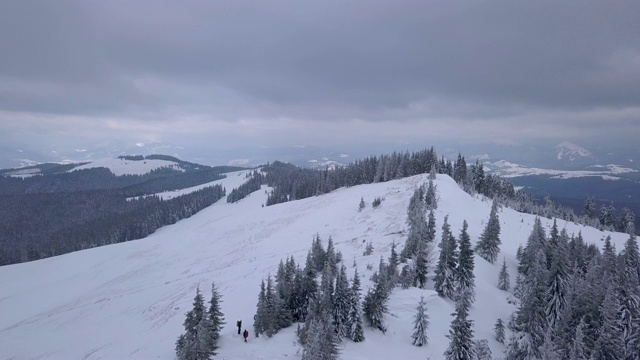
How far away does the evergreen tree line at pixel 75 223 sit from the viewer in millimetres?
118750

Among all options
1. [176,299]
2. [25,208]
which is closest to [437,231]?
[176,299]

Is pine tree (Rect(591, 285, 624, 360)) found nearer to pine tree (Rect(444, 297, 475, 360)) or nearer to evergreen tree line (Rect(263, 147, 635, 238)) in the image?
pine tree (Rect(444, 297, 475, 360))

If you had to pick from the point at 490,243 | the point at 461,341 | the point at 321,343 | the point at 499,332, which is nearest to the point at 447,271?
the point at 499,332

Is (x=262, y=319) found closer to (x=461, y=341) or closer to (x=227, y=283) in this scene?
(x=461, y=341)

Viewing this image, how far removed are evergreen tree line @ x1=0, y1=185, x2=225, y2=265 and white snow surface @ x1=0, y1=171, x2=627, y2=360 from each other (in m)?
48.3

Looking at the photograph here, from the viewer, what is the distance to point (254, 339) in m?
25.2

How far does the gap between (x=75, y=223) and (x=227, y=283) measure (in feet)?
561

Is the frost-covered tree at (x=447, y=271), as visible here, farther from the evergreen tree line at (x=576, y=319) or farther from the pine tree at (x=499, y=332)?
the evergreen tree line at (x=576, y=319)

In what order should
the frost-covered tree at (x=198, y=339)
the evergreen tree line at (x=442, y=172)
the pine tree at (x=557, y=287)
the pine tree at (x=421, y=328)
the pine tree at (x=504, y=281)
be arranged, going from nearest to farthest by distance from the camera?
1. the frost-covered tree at (x=198, y=339)
2. the pine tree at (x=421, y=328)
3. the pine tree at (x=557, y=287)
4. the pine tree at (x=504, y=281)
5. the evergreen tree line at (x=442, y=172)

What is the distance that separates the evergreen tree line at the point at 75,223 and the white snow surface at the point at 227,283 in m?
48.3

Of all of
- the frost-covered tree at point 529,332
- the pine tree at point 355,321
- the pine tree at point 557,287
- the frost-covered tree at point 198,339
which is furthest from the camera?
the pine tree at point 557,287

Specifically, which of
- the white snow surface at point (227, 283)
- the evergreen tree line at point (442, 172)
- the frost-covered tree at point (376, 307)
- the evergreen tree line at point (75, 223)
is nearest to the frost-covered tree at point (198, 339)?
the white snow surface at point (227, 283)

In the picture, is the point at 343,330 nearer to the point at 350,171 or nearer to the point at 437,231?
the point at 437,231

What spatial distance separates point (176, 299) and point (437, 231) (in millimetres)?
34175
